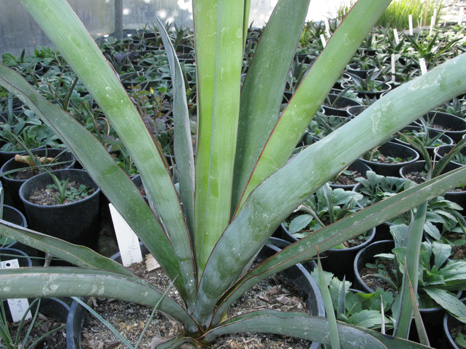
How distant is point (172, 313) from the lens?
0.64 metres

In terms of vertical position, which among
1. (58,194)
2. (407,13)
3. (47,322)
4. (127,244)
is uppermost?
(407,13)

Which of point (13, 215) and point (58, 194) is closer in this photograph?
point (13, 215)

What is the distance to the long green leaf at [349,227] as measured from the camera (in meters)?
0.42

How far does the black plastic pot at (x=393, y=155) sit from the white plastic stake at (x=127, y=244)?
107 cm

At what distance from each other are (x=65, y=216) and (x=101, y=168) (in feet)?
2.61

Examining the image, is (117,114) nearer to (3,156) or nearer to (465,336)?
(465,336)

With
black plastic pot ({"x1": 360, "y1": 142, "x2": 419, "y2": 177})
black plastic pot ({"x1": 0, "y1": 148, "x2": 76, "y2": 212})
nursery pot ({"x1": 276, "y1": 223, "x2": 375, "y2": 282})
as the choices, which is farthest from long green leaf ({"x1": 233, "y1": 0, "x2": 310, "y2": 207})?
black plastic pot ({"x1": 360, "y1": 142, "x2": 419, "y2": 177})

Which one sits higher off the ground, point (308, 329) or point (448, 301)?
point (308, 329)

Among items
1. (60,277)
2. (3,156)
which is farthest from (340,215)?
(3,156)

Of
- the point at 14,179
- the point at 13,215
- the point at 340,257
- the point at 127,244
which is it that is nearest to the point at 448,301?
the point at 340,257

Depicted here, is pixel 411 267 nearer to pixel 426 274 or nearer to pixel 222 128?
pixel 222 128

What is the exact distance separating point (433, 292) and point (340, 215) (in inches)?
13.9

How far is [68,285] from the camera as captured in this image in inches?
17.6

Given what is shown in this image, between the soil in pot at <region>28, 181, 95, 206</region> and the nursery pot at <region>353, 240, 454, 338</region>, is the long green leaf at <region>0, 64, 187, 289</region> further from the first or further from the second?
the soil in pot at <region>28, 181, 95, 206</region>
